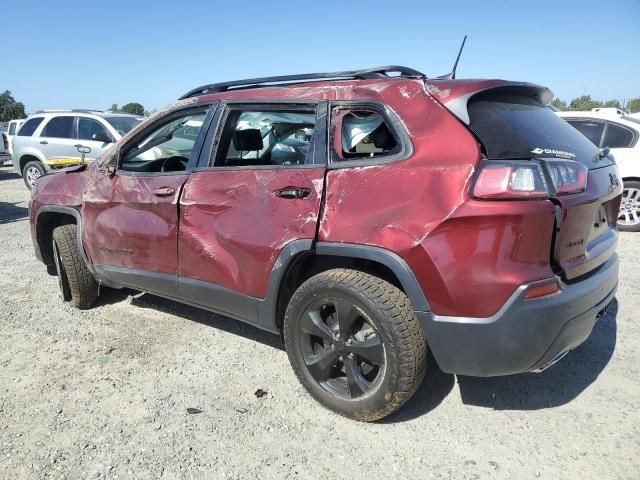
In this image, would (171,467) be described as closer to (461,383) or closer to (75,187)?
(461,383)

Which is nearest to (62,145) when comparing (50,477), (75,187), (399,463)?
(75,187)

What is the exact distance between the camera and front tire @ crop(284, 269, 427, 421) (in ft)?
7.92

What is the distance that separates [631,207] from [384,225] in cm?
622

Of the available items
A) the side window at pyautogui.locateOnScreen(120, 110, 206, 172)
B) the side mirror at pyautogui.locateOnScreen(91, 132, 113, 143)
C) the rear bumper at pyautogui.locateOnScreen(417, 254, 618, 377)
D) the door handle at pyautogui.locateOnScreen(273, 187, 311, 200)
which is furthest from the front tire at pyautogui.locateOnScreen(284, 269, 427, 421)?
the side mirror at pyautogui.locateOnScreen(91, 132, 113, 143)

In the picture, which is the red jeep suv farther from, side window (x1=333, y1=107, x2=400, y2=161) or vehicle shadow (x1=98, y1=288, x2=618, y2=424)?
vehicle shadow (x1=98, y1=288, x2=618, y2=424)

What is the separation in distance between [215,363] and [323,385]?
0.91 meters

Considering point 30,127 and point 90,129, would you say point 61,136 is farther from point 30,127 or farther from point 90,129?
point 30,127

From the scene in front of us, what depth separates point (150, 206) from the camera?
3406 millimetres

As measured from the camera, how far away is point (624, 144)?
7.15m

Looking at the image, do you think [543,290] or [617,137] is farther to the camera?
[617,137]

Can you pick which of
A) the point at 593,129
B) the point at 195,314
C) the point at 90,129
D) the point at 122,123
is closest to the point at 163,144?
the point at 195,314

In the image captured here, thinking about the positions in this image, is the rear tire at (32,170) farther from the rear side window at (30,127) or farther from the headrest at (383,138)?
the headrest at (383,138)

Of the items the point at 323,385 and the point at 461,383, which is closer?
the point at 323,385

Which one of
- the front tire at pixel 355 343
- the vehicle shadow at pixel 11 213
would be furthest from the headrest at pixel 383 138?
the vehicle shadow at pixel 11 213
